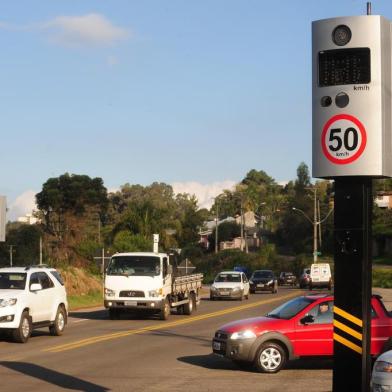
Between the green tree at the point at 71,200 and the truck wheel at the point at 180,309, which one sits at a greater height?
the green tree at the point at 71,200

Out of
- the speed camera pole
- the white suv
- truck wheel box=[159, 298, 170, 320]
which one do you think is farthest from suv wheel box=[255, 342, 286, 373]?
truck wheel box=[159, 298, 170, 320]

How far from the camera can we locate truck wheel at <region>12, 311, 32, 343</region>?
20.7 meters

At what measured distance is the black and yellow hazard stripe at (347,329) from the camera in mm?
7805

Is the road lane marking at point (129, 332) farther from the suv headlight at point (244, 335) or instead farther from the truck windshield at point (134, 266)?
the suv headlight at point (244, 335)

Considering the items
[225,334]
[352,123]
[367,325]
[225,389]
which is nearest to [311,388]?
[225,389]

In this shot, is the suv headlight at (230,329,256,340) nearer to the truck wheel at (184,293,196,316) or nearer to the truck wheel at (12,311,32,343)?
the truck wheel at (12,311,32,343)

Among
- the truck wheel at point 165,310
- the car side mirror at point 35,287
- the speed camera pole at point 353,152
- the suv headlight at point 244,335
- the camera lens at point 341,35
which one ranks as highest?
the camera lens at point 341,35

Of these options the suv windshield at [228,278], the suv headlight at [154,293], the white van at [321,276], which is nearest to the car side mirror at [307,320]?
the suv headlight at [154,293]

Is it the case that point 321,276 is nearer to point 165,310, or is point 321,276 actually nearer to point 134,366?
point 165,310

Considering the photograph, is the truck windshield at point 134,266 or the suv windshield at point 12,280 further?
the truck windshield at point 134,266

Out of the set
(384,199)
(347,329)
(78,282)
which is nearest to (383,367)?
(347,329)

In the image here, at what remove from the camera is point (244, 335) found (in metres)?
15.5

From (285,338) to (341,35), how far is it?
28.0ft

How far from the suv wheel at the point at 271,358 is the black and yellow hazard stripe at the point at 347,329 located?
7661 millimetres
